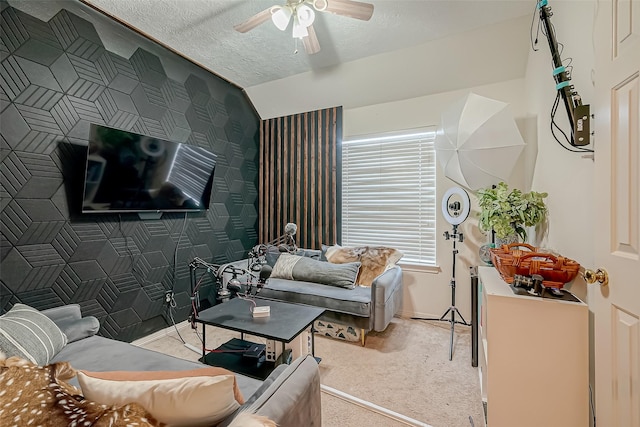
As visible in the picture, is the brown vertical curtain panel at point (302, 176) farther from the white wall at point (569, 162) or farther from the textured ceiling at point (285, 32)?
the white wall at point (569, 162)

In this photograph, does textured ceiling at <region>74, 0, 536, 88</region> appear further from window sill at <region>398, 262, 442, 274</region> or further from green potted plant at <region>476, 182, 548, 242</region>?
window sill at <region>398, 262, 442, 274</region>

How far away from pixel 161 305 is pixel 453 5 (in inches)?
153

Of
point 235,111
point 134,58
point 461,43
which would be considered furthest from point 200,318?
point 461,43

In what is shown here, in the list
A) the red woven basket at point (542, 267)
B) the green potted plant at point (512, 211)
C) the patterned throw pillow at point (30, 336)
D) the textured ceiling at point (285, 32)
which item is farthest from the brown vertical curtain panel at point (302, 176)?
the patterned throw pillow at point (30, 336)

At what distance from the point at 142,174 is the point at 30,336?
1.47 meters

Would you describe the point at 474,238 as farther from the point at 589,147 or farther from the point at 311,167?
the point at 311,167

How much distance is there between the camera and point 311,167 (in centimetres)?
395

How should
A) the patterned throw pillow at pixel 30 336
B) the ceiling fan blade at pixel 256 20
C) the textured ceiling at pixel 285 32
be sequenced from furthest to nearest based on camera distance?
1. the textured ceiling at pixel 285 32
2. the ceiling fan blade at pixel 256 20
3. the patterned throw pillow at pixel 30 336

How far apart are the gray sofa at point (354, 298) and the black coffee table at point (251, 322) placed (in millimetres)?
483

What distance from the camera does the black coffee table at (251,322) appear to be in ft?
6.21

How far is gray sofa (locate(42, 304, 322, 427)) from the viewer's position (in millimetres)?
934

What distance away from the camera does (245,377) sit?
55.7 inches

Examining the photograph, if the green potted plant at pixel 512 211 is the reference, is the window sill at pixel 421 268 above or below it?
below

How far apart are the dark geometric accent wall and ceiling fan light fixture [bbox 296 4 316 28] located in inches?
69.5
